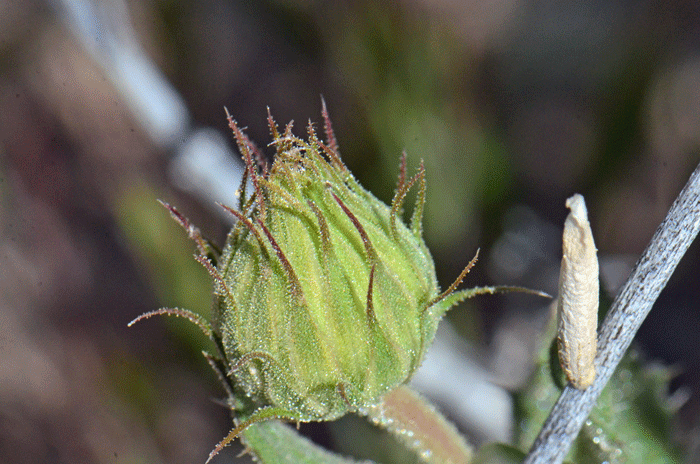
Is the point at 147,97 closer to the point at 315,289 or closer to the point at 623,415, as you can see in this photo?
the point at 315,289

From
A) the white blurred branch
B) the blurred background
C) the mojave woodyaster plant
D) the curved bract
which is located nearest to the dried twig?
the mojave woodyaster plant

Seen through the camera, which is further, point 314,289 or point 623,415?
point 623,415

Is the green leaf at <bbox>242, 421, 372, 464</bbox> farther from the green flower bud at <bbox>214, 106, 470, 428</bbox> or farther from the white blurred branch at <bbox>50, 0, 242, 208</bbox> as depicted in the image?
the white blurred branch at <bbox>50, 0, 242, 208</bbox>

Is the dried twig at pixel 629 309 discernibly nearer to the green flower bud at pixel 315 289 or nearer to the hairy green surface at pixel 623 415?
the green flower bud at pixel 315 289

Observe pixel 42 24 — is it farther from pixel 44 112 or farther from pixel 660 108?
pixel 660 108

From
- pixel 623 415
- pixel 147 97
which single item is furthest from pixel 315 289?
pixel 147 97

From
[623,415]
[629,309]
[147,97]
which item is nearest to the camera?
[629,309]
